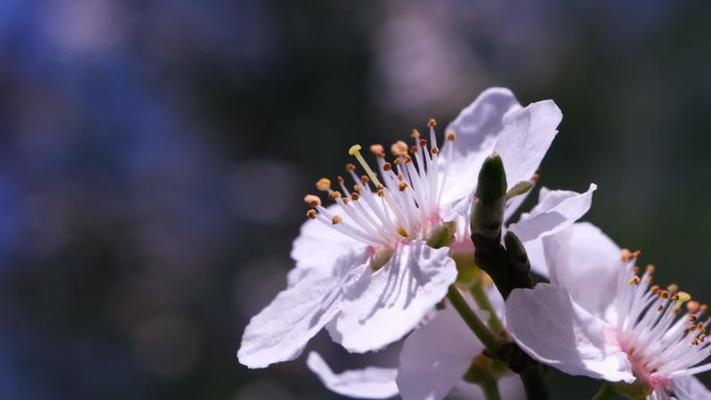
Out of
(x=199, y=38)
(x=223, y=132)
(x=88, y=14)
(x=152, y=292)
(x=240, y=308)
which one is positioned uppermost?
(x=88, y=14)

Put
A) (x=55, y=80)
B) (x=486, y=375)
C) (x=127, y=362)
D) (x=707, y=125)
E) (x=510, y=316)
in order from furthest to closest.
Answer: (x=55, y=80)
(x=707, y=125)
(x=127, y=362)
(x=486, y=375)
(x=510, y=316)

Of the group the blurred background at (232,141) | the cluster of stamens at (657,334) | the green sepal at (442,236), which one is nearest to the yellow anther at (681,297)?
the cluster of stamens at (657,334)

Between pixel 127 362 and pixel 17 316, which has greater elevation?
pixel 17 316

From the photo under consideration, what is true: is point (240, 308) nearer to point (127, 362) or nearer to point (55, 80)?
point (127, 362)

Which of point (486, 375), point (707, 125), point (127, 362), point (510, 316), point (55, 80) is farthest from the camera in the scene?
point (55, 80)

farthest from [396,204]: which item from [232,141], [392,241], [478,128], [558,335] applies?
[232,141]

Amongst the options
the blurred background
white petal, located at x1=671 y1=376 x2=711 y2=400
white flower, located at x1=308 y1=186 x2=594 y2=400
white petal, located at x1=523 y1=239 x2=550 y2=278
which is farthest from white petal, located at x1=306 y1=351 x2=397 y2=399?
the blurred background

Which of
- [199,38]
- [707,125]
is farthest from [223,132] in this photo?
[707,125]
